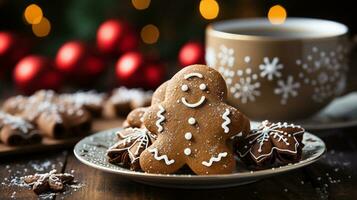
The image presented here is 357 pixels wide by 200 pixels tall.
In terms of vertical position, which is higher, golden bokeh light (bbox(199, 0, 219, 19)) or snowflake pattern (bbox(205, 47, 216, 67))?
snowflake pattern (bbox(205, 47, 216, 67))

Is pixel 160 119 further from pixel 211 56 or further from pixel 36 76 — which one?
pixel 36 76

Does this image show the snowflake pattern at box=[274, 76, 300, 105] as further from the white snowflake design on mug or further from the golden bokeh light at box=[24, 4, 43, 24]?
the golden bokeh light at box=[24, 4, 43, 24]

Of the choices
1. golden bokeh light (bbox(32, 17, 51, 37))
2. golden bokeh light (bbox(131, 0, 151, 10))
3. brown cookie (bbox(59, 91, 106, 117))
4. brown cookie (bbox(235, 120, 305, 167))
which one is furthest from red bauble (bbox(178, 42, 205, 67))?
brown cookie (bbox(235, 120, 305, 167))

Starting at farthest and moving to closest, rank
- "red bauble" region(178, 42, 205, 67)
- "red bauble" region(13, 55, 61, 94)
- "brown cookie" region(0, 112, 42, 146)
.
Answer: "red bauble" region(178, 42, 205, 67) → "red bauble" region(13, 55, 61, 94) → "brown cookie" region(0, 112, 42, 146)

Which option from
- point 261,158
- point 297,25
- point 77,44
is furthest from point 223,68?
point 77,44

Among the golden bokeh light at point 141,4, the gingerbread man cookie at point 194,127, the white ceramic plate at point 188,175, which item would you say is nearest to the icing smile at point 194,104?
the gingerbread man cookie at point 194,127

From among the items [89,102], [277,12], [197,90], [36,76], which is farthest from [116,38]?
[197,90]

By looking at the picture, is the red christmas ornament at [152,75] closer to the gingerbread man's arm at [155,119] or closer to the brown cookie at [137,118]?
the brown cookie at [137,118]

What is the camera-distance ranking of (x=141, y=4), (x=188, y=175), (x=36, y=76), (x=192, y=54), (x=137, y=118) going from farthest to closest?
(x=141, y=4) → (x=192, y=54) → (x=36, y=76) → (x=137, y=118) → (x=188, y=175)
